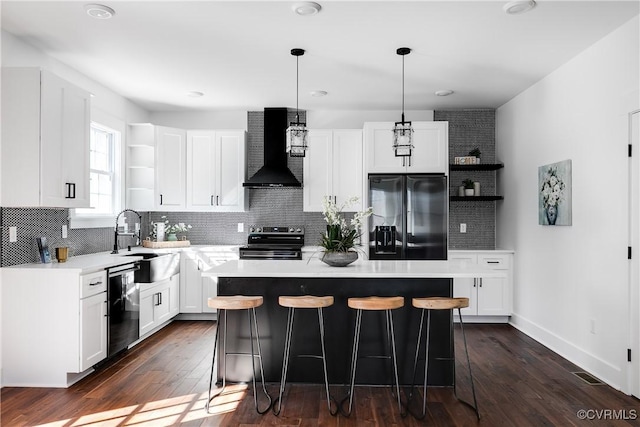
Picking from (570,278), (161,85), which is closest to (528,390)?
(570,278)

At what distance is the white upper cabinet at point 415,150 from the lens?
17.5 feet

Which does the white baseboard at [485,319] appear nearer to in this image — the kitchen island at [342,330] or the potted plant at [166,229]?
the kitchen island at [342,330]

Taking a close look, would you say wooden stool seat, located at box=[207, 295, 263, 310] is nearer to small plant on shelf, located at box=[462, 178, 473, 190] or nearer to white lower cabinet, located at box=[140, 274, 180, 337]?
white lower cabinet, located at box=[140, 274, 180, 337]

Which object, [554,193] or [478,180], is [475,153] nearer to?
[478,180]

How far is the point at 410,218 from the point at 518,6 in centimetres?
272

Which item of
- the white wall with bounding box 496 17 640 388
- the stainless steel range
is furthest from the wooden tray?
the white wall with bounding box 496 17 640 388

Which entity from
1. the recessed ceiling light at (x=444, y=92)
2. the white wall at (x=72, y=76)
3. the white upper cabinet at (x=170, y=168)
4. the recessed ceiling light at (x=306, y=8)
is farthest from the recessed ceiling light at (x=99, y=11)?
the recessed ceiling light at (x=444, y=92)

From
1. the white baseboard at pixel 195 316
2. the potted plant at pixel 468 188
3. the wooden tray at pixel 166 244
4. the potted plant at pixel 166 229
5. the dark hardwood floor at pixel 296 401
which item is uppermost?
the potted plant at pixel 468 188

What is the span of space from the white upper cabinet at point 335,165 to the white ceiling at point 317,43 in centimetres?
69

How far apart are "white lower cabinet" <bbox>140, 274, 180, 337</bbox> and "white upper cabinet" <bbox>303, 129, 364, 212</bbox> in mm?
2066

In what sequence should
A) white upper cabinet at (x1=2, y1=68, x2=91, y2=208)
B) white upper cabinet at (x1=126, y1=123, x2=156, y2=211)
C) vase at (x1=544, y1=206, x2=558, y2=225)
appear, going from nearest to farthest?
white upper cabinet at (x1=2, y1=68, x2=91, y2=208) → vase at (x1=544, y1=206, x2=558, y2=225) → white upper cabinet at (x1=126, y1=123, x2=156, y2=211)

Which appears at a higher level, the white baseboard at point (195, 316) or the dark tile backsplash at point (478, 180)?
the dark tile backsplash at point (478, 180)

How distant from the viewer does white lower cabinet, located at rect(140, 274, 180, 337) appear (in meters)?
4.50

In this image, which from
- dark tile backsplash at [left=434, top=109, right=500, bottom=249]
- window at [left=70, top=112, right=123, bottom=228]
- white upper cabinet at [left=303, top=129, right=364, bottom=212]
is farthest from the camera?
dark tile backsplash at [left=434, top=109, right=500, bottom=249]
